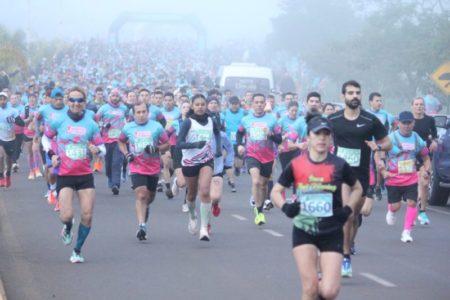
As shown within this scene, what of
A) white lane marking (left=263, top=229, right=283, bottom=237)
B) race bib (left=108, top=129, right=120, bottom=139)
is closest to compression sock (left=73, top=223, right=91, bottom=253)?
white lane marking (left=263, top=229, right=283, bottom=237)

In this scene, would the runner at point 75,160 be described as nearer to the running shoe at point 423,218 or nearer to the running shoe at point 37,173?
the running shoe at point 423,218

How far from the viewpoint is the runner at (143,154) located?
15.5 meters

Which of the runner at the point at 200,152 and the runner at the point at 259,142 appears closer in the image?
the runner at the point at 200,152

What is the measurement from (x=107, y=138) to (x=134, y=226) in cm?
643

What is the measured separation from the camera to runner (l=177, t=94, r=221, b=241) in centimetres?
1555

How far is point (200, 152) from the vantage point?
15602 millimetres

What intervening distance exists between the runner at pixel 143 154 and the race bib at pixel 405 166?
3.02 m

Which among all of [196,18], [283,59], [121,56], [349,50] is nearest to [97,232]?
[349,50]

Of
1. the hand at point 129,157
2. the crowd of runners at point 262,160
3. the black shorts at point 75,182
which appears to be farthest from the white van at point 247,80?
the black shorts at point 75,182

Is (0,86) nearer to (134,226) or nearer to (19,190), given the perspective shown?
(19,190)

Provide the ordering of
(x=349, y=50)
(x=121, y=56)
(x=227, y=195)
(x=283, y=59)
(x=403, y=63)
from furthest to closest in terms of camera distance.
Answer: (x=121, y=56), (x=283, y=59), (x=349, y=50), (x=403, y=63), (x=227, y=195)

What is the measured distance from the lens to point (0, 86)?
1513 inches

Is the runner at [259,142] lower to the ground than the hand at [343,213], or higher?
lower

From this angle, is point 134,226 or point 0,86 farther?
point 0,86
